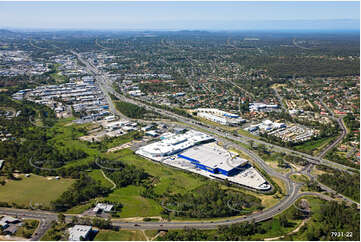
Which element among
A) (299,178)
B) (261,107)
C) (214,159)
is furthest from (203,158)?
(261,107)

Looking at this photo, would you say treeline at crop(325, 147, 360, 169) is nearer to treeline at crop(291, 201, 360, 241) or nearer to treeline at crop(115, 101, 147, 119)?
treeline at crop(291, 201, 360, 241)

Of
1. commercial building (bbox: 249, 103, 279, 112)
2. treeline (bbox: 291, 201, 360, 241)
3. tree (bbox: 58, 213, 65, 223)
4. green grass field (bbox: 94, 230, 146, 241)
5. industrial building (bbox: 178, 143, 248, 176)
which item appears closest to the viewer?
treeline (bbox: 291, 201, 360, 241)

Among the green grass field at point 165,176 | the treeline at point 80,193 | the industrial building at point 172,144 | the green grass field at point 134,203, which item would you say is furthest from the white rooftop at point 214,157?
the treeline at point 80,193

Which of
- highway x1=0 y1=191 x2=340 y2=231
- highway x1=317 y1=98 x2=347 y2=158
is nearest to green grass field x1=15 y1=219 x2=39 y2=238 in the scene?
highway x1=0 y1=191 x2=340 y2=231

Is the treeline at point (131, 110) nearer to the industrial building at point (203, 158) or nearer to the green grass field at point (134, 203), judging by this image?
the industrial building at point (203, 158)

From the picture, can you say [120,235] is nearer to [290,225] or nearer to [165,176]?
[165,176]

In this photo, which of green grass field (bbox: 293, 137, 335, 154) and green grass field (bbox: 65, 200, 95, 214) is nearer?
green grass field (bbox: 65, 200, 95, 214)
